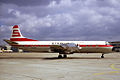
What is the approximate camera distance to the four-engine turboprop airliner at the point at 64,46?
106ft

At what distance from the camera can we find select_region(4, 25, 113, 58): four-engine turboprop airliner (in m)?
32.2

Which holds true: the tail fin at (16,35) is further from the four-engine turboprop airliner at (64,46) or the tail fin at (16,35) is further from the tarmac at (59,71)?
the tarmac at (59,71)

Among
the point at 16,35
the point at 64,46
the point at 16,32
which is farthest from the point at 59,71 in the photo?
the point at 16,32

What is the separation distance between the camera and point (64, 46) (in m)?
31.6

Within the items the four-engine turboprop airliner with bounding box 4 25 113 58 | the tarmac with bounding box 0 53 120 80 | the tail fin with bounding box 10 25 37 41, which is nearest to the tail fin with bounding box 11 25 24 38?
the tail fin with bounding box 10 25 37 41

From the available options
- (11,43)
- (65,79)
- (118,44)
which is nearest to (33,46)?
(11,43)

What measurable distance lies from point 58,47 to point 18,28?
12710mm

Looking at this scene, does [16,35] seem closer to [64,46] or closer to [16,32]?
[16,32]

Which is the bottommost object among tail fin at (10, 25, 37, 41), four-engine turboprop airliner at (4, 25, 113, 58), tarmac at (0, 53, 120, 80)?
tarmac at (0, 53, 120, 80)

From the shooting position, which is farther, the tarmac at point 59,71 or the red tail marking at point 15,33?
the red tail marking at point 15,33

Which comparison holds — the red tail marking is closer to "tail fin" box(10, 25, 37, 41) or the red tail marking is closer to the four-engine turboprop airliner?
"tail fin" box(10, 25, 37, 41)

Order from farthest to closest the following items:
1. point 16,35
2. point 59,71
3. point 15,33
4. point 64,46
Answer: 1. point 15,33
2. point 16,35
3. point 64,46
4. point 59,71

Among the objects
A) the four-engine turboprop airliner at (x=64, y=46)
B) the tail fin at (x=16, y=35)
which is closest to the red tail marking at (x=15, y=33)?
the tail fin at (x=16, y=35)

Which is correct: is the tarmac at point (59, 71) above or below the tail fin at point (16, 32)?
below
